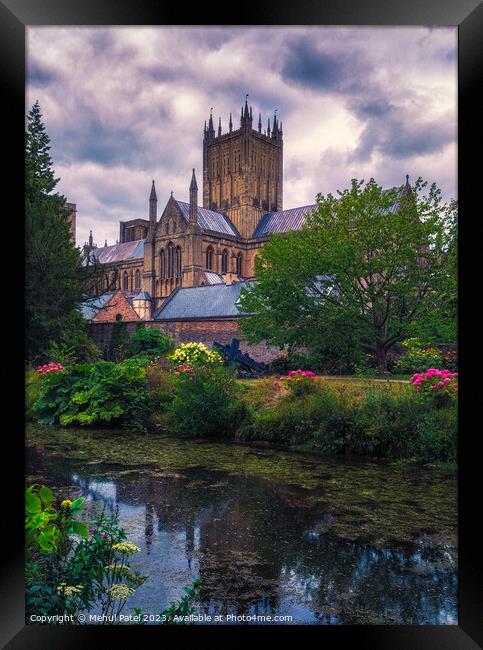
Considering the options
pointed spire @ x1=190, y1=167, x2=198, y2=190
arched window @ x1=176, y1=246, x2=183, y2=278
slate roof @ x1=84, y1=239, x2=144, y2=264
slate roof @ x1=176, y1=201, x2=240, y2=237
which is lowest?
arched window @ x1=176, y1=246, x2=183, y2=278

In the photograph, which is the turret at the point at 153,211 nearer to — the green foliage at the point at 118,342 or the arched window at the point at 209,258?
the arched window at the point at 209,258

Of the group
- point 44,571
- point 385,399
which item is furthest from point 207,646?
point 385,399

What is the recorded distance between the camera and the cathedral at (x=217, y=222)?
47.4 m

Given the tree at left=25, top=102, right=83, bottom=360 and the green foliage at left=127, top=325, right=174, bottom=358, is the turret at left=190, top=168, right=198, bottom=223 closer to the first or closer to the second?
the green foliage at left=127, top=325, right=174, bottom=358

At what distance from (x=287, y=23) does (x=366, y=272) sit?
12.7m

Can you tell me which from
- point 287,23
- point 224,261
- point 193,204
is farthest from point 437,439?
point 224,261

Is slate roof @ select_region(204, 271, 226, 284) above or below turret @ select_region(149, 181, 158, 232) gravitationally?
below


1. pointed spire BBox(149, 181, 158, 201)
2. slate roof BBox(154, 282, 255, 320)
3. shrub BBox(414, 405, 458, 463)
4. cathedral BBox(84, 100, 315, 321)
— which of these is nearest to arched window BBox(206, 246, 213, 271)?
cathedral BBox(84, 100, 315, 321)

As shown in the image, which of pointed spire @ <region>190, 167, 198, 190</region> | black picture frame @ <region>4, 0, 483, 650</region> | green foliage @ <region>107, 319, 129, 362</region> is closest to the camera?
black picture frame @ <region>4, 0, 483, 650</region>

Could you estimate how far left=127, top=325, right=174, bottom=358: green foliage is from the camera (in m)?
21.6

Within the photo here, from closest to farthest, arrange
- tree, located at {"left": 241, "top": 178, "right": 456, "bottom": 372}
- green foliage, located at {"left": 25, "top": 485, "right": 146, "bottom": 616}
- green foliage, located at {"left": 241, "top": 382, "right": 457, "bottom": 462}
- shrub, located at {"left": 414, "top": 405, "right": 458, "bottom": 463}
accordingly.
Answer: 1. green foliage, located at {"left": 25, "top": 485, "right": 146, "bottom": 616}
2. shrub, located at {"left": 414, "top": 405, "right": 458, "bottom": 463}
3. green foliage, located at {"left": 241, "top": 382, "right": 457, "bottom": 462}
4. tree, located at {"left": 241, "top": 178, "right": 456, "bottom": 372}

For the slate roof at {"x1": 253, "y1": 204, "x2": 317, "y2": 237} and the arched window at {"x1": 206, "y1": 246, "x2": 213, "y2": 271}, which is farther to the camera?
the slate roof at {"x1": 253, "y1": 204, "x2": 317, "y2": 237}

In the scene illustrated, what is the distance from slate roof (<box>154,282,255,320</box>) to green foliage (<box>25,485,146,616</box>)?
64.1ft

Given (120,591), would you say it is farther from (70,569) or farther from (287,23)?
(287,23)
